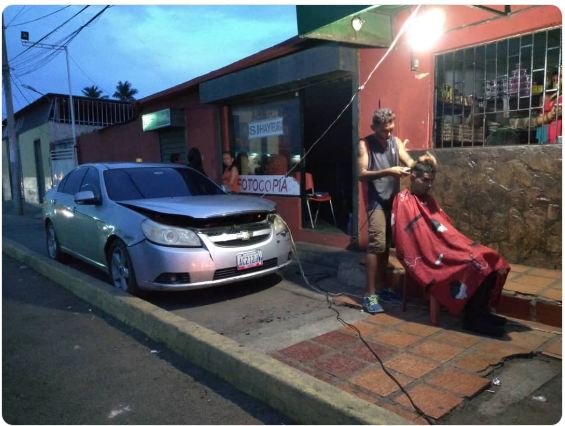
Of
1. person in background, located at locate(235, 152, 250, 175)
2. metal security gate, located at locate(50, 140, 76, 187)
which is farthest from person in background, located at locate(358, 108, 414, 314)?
metal security gate, located at locate(50, 140, 76, 187)

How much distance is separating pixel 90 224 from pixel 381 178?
3.61 meters

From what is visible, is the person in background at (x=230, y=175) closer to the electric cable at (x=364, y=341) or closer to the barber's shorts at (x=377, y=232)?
the electric cable at (x=364, y=341)

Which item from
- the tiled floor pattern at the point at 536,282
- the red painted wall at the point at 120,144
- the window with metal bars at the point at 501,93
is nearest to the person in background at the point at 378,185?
the tiled floor pattern at the point at 536,282

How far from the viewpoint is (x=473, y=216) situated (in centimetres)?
502

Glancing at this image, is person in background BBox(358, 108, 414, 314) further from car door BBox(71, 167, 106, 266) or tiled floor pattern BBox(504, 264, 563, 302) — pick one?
car door BBox(71, 167, 106, 266)

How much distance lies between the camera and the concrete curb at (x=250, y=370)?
238 centimetres

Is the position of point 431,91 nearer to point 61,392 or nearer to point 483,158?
point 483,158

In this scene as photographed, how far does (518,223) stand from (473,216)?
0.50 metres

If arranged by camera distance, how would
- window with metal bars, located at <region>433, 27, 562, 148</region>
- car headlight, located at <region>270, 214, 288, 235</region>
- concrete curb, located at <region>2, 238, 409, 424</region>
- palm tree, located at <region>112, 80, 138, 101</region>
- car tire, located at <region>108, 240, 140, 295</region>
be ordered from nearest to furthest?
concrete curb, located at <region>2, 238, 409, 424</region> < window with metal bars, located at <region>433, 27, 562, 148</region> < car tire, located at <region>108, 240, 140, 295</region> < car headlight, located at <region>270, 214, 288, 235</region> < palm tree, located at <region>112, 80, 138, 101</region>

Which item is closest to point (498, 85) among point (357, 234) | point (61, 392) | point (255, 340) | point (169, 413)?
point (357, 234)

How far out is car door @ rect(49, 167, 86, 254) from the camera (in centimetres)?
625

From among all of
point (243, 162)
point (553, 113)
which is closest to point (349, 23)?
point (553, 113)

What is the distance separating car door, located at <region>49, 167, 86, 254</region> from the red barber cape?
14.8ft

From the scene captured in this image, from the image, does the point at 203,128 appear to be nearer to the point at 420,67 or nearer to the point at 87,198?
the point at 87,198
